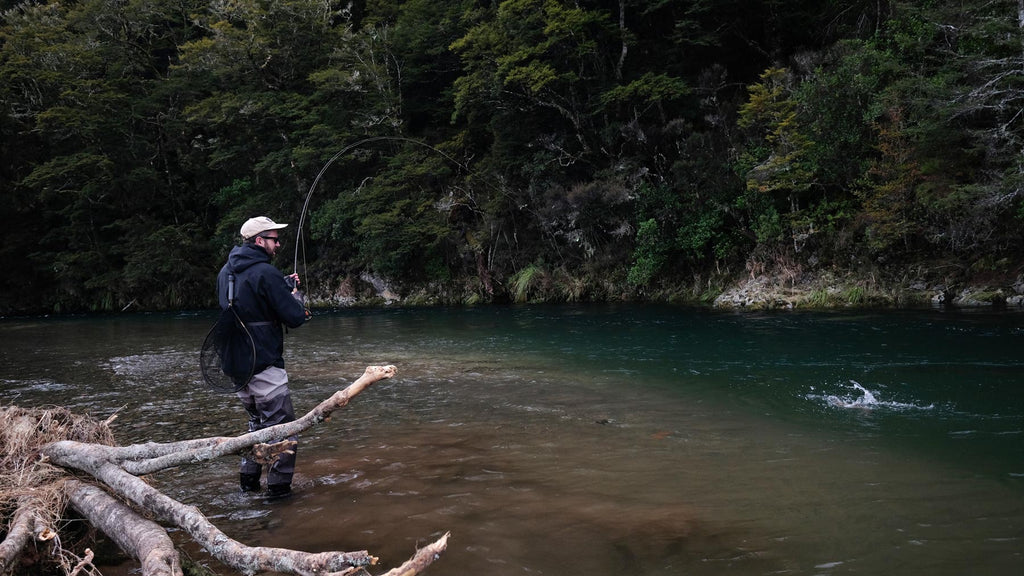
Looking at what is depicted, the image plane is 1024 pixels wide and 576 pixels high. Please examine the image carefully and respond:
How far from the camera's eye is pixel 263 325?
4684mm

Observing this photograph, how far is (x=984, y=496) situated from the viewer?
3.87 meters

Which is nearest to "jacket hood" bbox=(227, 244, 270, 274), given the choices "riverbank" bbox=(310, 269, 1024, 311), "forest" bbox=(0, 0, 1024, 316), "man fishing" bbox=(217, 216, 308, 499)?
"man fishing" bbox=(217, 216, 308, 499)

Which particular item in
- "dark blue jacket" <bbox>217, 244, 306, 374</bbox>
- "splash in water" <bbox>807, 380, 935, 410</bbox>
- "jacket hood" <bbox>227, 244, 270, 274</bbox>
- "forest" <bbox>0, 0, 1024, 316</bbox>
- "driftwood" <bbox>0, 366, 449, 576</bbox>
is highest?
"forest" <bbox>0, 0, 1024, 316</bbox>

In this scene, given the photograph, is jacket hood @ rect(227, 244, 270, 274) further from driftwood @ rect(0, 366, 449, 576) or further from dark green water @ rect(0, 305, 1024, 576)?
dark green water @ rect(0, 305, 1024, 576)

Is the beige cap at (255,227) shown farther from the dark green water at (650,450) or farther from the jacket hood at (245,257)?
the dark green water at (650,450)

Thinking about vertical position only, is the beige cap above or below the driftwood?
above

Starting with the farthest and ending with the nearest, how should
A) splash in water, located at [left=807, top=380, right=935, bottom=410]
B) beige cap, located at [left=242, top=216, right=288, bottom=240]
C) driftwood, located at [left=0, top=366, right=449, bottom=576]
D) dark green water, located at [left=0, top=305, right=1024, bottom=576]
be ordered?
1. splash in water, located at [left=807, top=380, right=935, bottom=410]
2. beige cap, located at [left=242, top=216, right=288, bottom=240]
3. dark green water, located at [left=0, top=305, right=1024, bottom=576]
4. driftwood, located at [left=0, top=366, right=449, bottom=576]

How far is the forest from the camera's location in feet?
47.9

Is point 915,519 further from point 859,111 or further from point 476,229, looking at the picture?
point 476,229

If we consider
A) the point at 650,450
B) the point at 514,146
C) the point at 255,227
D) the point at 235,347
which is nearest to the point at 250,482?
the point at 235,347

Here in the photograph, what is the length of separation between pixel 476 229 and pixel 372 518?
68.1 feet

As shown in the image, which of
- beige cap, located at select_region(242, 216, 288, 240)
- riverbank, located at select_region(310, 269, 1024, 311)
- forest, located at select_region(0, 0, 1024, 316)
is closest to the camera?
beige cap, located at select_region(242, 216, 288, 240)

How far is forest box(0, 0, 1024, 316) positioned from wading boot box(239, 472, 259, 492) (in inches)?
195

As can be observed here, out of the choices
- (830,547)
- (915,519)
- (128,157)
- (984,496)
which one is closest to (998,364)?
(984,496)
